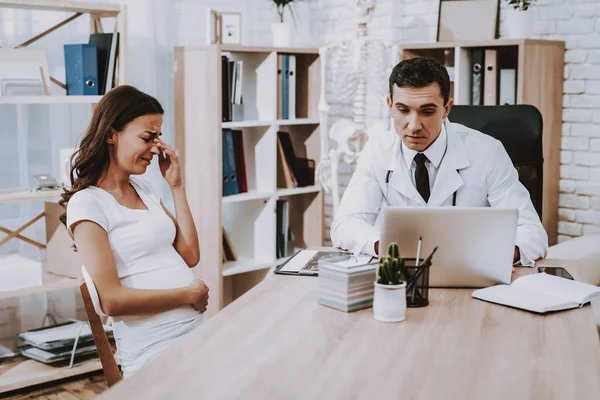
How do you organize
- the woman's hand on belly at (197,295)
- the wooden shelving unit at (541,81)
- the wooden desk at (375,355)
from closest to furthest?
1. the wooden desk at (375,355)
2. the woman's hand on belly at (197,295)
3. the wooden shelving unit at (541,81)

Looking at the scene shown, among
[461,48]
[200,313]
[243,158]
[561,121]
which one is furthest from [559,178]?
[200,313]

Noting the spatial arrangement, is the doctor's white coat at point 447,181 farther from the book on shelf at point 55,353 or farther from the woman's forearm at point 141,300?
the book on shelf at point 55,353

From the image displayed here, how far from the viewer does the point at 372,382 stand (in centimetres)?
135

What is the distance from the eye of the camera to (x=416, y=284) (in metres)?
1.79

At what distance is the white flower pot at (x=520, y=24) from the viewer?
11.5 ft

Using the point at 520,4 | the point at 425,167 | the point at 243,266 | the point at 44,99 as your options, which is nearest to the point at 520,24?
the point at 520,4

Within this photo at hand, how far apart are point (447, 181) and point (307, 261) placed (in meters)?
0.53

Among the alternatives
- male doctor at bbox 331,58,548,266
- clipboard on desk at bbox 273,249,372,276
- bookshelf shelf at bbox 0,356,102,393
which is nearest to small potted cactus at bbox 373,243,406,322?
clipboard on desk at bbox 273,249,372,276

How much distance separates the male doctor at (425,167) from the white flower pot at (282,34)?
1516 mm

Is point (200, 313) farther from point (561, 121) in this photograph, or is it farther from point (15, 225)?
point (561, 121)

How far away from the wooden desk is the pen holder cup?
3cm

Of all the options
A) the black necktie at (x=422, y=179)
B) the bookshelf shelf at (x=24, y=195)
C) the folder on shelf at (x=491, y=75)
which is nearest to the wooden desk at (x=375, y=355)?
the black necktie at (x=422, y=179)

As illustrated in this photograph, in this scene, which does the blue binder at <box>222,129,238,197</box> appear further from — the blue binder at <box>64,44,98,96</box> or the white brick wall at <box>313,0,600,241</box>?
the white brick wall at <box>313,0,600,241</box>

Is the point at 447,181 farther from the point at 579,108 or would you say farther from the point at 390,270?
the point at 579,108
